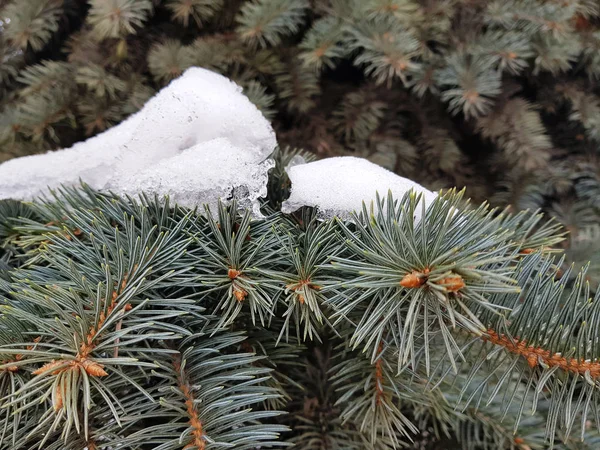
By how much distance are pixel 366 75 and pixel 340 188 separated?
354mm

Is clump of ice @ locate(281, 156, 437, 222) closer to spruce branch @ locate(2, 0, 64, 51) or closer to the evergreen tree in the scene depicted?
the evergreen tree

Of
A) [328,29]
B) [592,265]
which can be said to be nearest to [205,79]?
[328,29]

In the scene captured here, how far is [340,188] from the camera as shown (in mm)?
369

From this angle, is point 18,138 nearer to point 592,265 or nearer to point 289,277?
point 289,277

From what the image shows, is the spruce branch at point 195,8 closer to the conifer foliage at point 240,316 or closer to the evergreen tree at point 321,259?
the evergreen tree at point 321,259

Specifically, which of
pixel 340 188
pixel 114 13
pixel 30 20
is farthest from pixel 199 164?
pixel 30 20

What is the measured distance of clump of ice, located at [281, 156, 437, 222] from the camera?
364 millimetres

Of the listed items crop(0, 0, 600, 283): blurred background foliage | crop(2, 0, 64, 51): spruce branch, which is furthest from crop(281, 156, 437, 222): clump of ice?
crop(2, 0, 64, 51): spruce branch

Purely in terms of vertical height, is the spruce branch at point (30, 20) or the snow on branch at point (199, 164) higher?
the spruce branch at point (30, 20)

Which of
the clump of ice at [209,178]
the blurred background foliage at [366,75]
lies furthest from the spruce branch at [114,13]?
the clump of ice at [209,178]

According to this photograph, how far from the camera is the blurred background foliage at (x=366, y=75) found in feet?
2.06

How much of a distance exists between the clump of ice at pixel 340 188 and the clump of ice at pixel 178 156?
35 millimetres

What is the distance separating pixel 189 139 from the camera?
442mm

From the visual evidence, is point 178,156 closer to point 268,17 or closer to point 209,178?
point 209,178
